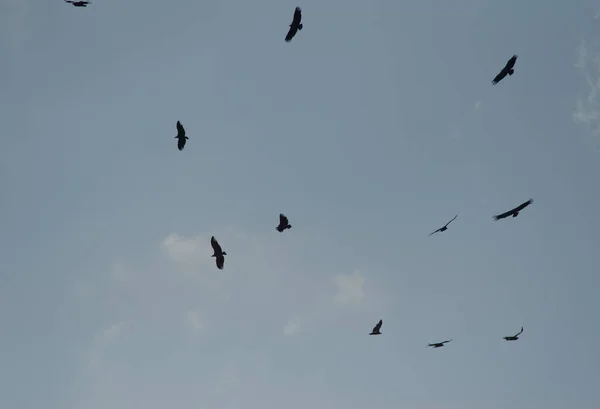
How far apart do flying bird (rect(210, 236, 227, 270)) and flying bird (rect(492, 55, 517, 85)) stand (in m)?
17.0

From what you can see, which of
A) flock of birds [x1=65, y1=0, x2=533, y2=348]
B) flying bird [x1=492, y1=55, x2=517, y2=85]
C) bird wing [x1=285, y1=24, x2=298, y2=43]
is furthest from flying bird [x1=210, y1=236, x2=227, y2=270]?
flying bird [x1=492, y1=55, x2=517, y2=85]

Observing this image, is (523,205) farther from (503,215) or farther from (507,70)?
(507,70)

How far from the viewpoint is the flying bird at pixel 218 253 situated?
2522 centimetres

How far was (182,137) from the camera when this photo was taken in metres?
27.9

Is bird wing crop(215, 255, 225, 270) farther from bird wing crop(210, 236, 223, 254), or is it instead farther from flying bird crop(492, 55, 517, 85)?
flying bird crop(492, 55, 517, 85)

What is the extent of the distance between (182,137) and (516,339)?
22578 mm

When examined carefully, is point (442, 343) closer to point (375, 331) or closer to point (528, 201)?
point (375, 331)

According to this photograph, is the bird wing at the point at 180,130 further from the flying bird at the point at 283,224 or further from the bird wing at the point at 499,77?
the bird wing at the point at 499,77

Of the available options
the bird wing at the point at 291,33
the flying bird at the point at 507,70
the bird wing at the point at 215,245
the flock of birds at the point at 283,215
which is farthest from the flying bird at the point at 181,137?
the flying bird at the point at 507,70

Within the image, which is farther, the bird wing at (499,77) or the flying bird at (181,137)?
the flying bird at (181,137)

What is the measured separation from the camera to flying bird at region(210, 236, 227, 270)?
2522 cm

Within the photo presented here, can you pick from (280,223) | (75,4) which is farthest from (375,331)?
(75,4)

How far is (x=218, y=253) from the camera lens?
25766mm

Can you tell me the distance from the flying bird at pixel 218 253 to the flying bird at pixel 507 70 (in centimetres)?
1699
